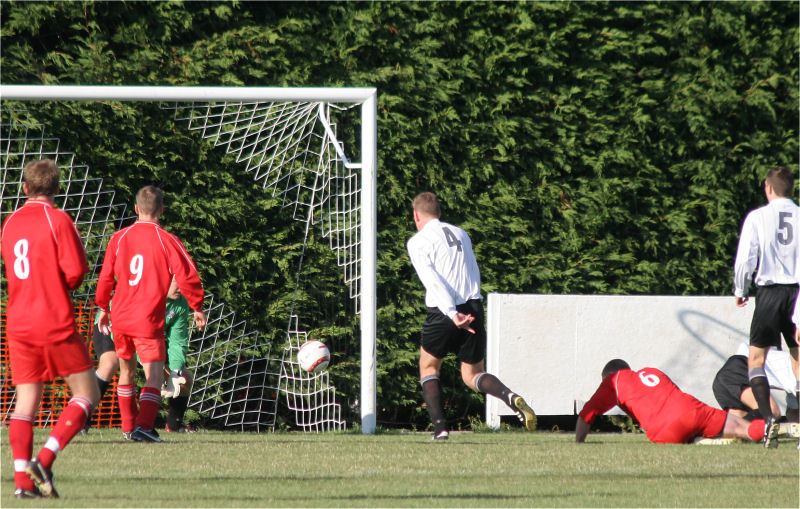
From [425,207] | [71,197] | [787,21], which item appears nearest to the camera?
[425,207]

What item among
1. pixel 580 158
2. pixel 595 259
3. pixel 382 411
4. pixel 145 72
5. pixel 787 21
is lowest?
pixel 382 411

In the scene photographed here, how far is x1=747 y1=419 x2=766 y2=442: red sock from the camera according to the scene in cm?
702

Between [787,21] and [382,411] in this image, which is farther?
[787,21]

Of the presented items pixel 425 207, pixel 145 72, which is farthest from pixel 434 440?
pixel 145 72

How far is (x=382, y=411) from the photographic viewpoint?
9320mm

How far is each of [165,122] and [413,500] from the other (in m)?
5.42

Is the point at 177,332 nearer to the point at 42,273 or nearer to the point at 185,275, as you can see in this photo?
the point at 185,275

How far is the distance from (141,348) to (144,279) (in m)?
0.48

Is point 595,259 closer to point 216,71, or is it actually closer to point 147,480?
point 216,71

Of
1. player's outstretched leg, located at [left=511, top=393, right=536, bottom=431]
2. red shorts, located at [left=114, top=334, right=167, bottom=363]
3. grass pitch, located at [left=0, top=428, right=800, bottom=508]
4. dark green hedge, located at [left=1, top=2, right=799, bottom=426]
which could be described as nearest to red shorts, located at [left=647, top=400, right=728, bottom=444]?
grass pitch, located at [left=0, top=428, right=800, bottom=508]

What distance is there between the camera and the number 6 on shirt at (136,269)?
21.7 feet

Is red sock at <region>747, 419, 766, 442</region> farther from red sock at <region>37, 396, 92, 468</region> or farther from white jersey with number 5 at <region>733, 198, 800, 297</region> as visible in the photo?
red sock at <region>37, 396, 92, 468</region>

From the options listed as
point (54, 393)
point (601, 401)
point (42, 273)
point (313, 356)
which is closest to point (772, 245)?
point (601, 401)

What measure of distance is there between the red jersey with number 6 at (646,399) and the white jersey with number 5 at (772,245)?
102 centimetres
